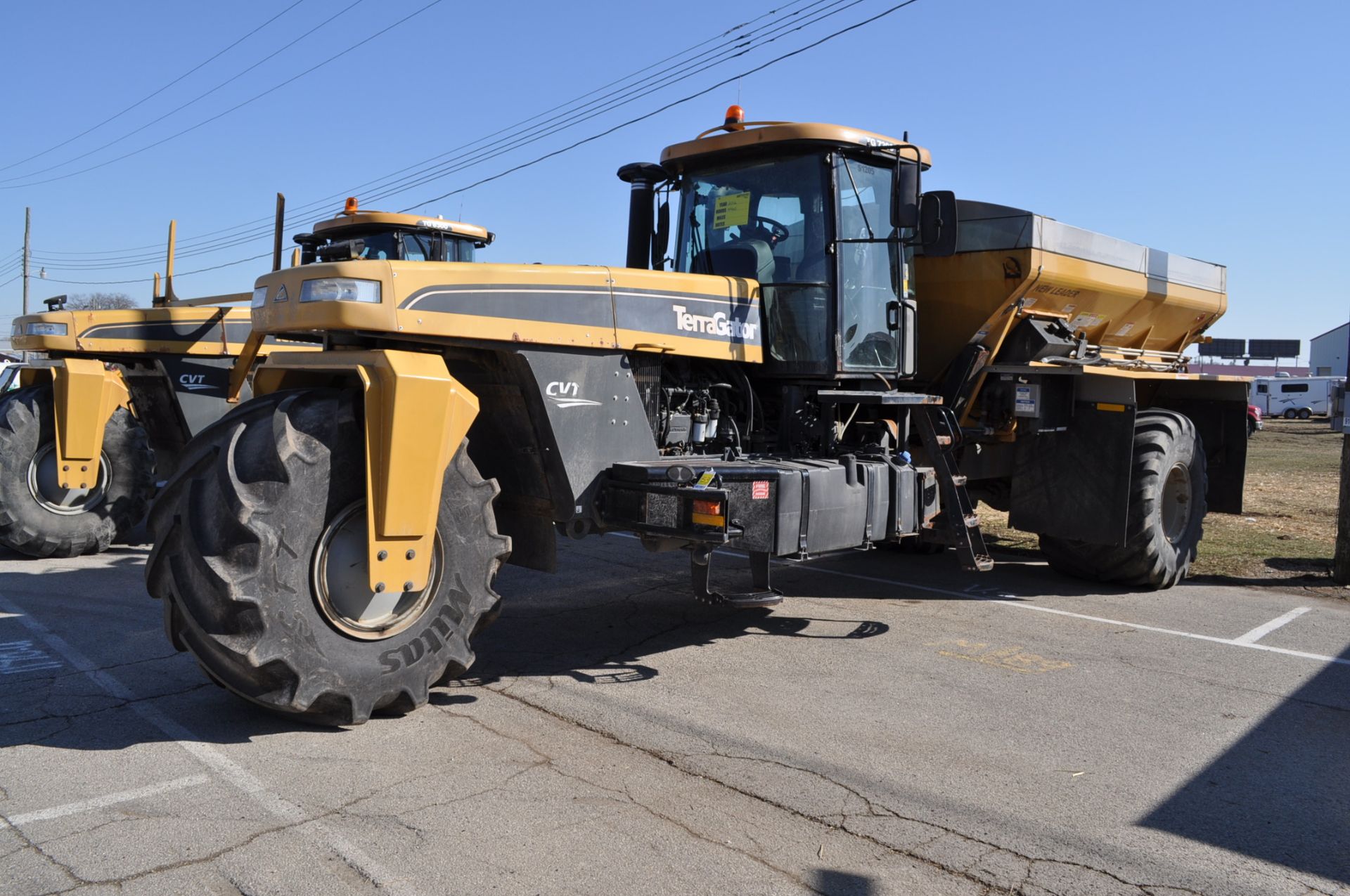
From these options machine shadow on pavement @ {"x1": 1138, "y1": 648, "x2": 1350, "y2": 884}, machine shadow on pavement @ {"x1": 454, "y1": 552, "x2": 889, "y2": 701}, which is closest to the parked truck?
machine shadow on pavement @ {"x1": 454, "y1": 552, "x2": 889, "y2": 701}

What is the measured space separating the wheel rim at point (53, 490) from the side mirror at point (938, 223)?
7.28 m

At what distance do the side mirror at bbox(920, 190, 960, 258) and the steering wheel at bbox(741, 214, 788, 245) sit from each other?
2.87 feet

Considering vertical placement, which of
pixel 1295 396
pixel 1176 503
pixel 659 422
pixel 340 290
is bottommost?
pixel 1176 503

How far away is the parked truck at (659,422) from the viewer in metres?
4.52

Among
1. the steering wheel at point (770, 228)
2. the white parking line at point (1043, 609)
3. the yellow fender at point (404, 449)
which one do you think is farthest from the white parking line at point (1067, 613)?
the yellow fender at point (404, 449)

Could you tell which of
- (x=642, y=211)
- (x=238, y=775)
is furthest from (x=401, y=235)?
(x=238, y=775)

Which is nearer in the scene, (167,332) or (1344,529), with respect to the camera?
(1344,529)

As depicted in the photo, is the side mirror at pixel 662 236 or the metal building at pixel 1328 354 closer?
the side mirror at pixel 662 236

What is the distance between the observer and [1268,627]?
7.36 m

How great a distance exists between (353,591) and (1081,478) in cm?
604

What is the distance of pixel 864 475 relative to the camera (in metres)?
6.52

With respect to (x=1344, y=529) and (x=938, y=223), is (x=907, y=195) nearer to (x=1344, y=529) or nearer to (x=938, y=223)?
(x=938, y=223)

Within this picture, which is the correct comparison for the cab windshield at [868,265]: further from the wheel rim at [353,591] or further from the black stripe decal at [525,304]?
the wheel rim at [353,591]

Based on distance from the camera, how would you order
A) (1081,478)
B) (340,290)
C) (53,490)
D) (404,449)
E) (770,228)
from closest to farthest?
(404,449), (340,290), (770,228), (1081,478), (53,490)
